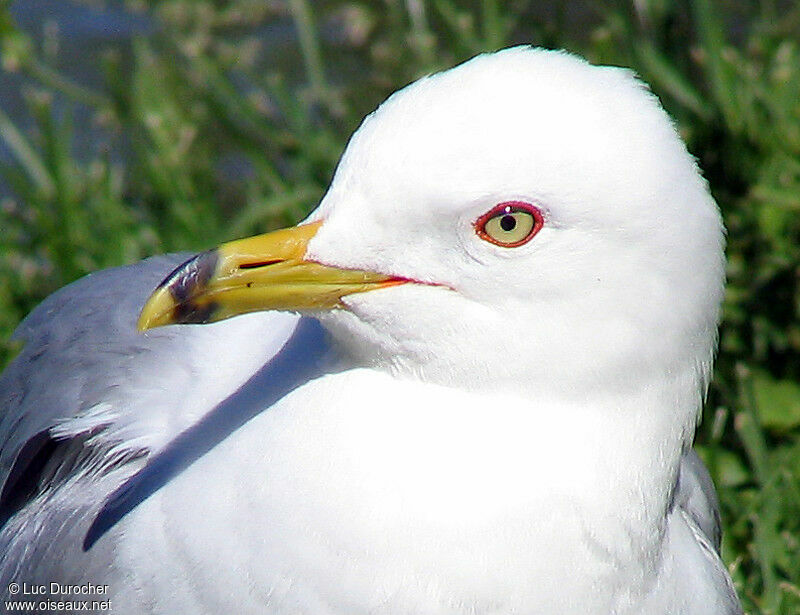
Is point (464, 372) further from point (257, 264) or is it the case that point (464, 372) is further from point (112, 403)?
point (112, 403)

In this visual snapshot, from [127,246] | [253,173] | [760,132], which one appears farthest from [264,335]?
[253,173]

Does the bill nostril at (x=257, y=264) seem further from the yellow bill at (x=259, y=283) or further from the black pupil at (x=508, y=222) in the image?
the black pupil at (x=508, y=222)

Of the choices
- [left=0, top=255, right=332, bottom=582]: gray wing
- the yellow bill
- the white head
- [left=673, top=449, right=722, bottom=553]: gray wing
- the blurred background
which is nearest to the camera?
the white head

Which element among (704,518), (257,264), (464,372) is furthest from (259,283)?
(704,518)

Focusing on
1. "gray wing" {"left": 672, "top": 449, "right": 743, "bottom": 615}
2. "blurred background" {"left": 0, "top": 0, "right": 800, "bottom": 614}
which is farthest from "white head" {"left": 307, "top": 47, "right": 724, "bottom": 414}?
"blurred background" {"left": 0, "top": 0, "right": 800, "bottom": 614}

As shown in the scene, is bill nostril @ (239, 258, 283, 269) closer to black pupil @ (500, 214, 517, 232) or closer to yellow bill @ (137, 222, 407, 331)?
yellow bill @ (137, 222, 407, 331)

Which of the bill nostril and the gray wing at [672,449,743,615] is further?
the gray wing at [672,449,743,615]

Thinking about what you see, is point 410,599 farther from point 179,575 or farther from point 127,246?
point 127,246
